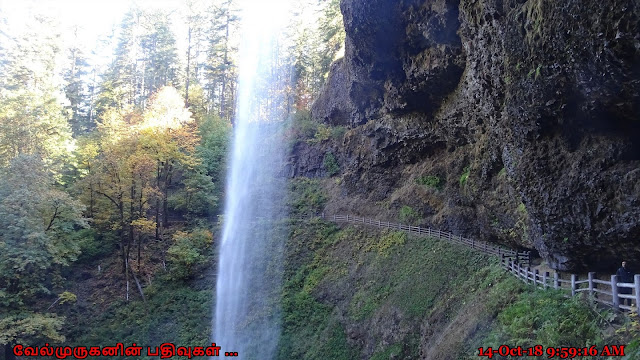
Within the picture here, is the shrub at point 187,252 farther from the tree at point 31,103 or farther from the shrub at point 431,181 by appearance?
the shrub at point 431,181

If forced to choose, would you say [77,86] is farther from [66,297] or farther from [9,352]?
[9,352]

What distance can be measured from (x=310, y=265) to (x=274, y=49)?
28.8 meters

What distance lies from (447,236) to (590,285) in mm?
9653

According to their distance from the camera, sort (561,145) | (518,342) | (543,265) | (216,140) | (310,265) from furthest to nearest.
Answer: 1. (216,140)
2. (310,265)
3. (543,265)
4. (561,145)
5. (518,342)

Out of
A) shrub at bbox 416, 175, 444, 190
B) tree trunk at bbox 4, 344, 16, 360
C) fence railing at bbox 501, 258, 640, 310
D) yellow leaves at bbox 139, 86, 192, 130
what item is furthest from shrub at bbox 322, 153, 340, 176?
tree trunk at bbox 4, 344, 16, 360

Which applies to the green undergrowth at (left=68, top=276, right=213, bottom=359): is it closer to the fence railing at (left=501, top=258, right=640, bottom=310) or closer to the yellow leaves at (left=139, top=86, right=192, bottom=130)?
the yellow leaves at (left=139, top=86, right=192, bottom=130)

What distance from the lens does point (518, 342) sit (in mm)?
9227

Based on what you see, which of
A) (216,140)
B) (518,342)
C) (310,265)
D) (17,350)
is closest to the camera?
(518,342)

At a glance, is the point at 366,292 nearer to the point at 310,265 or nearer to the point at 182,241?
the point at 310,265

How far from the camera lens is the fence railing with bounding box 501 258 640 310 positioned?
7868mm

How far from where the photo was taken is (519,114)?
11.9 meters

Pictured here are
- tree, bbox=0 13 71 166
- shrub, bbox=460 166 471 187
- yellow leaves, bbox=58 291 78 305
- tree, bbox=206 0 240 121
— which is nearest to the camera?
shrub, bbox=460 166 471 187

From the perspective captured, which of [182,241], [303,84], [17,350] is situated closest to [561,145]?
[182,241]

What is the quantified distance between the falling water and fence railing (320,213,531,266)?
4569mm
